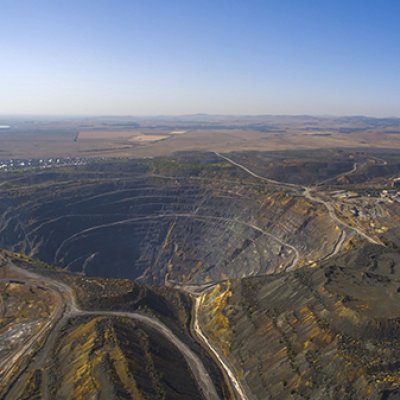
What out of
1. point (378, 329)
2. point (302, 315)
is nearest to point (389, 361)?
point (378, 329)

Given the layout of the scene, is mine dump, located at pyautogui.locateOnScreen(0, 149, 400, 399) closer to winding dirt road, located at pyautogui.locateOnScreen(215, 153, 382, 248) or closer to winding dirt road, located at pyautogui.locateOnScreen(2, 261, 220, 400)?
winding dirt road, located at pyautogui.locateOnScreen(2, 261, 220, 400)

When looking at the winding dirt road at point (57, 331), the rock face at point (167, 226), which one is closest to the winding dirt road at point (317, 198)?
the rock face at point (167, 226)

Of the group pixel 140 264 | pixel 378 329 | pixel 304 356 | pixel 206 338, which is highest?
pixel 378 329

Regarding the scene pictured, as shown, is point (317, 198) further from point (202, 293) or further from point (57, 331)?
point (57, 331)

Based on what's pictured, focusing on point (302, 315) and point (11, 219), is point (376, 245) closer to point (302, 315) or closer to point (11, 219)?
point (302, 315)

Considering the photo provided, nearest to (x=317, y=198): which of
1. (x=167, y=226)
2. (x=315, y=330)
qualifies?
(x=167, y=226)

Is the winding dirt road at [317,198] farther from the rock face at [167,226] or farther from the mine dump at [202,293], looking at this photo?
the rock face at [167,226]

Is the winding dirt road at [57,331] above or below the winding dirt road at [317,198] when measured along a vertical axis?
below

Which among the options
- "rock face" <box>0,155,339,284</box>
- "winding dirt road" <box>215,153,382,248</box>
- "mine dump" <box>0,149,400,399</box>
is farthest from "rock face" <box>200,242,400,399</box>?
"rock face" <box>0,155,339,284</box>
